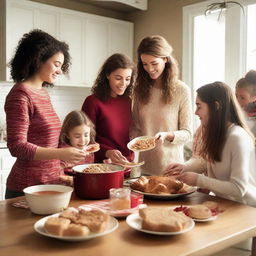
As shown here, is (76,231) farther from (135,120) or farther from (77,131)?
(135,120)

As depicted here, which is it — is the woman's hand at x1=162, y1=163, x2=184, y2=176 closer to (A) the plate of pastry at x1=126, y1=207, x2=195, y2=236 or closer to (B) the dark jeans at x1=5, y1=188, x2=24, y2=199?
(A) the plate of pastry at x1=126, y1=207, x2=195, y2=236

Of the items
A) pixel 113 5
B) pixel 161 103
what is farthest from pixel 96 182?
pixel 113 5

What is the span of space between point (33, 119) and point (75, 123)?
18.1 inches

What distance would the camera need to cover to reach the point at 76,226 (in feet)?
3.44

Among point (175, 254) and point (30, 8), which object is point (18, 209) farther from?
point (30, 8)

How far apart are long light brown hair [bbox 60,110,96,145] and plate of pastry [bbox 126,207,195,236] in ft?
3.05

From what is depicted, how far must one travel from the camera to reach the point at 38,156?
4.91 ft

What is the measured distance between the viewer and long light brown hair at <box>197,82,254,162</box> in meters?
1.71

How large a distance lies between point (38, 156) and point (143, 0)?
12.0 ft

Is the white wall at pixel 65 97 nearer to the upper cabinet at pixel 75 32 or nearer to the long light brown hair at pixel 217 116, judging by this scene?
the upper cabinet at pixel 75 32

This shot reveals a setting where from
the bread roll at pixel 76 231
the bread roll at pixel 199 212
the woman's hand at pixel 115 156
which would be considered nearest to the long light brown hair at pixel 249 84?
the woman's hand at pixel 115 156

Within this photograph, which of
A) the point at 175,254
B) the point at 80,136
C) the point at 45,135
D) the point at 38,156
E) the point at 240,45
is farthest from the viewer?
the point at 240,45

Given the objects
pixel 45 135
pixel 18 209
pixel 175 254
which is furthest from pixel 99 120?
pixel 175 254

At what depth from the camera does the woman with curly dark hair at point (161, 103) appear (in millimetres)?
2201
